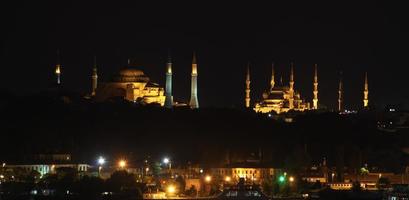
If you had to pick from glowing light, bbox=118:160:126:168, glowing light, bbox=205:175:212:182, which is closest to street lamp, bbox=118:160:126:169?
glowing light, bbox=118:160:126:168

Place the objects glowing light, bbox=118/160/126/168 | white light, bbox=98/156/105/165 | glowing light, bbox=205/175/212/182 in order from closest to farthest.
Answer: glowing light, bbox=205/175/212/182 → glowing light, bbox=118/160/126/168 → white light, bbox=98/156/105/165

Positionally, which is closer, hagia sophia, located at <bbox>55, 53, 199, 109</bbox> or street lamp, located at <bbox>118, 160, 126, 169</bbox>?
street lamp, located at <bbox>118, 160, 126, 169</bbox>

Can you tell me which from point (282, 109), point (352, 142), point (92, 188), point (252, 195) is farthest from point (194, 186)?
point (282, 109)

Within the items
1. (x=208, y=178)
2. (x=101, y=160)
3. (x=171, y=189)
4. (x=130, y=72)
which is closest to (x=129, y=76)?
(x=130, y=72)

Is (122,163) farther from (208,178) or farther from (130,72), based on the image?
(130,72)

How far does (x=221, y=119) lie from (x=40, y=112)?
9.00 meters

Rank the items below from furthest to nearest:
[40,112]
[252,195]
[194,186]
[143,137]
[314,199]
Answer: [40,112]
[143,137]
[194,186]
[314,199]
[252,195]

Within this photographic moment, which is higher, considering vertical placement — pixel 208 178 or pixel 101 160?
pixel 101 160

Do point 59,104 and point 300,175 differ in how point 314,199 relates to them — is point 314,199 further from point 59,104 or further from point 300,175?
point 59,104

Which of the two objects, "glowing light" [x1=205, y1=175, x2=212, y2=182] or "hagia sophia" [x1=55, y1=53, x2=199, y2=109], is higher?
"hagia sophia" [x1=55, y1=53, x2=199, y2=109]

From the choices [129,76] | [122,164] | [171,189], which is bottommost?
[171,189]

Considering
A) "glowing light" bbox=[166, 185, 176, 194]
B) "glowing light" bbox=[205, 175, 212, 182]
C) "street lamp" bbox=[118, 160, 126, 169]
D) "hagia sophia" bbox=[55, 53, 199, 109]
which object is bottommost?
"glowing light" bbox=[166, 185, 176, 194]

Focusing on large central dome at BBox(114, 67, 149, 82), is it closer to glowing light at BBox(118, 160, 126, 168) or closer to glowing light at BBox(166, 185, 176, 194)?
glowing light at BBox(118, 160, 126, 168)

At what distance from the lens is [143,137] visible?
233ft
